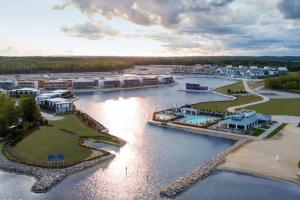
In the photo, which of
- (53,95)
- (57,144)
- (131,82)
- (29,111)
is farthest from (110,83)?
(57,144)

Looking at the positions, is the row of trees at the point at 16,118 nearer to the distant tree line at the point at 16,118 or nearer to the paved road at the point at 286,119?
the distant tree line at the point at 16,118

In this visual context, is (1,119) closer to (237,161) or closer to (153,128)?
(153,128)

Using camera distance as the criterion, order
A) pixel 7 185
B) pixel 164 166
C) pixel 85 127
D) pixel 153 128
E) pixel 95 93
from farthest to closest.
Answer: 1. pixel 95 93
2. pixel 153 128
3. pixel 85 127
4. pixel 164 166
5. pixel 7 185

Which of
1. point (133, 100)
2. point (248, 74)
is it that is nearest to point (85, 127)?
point (133, 100)

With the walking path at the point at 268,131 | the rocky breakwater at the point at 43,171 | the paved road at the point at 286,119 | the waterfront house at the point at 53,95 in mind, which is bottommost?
the rocky breakwater at the point at 43,171

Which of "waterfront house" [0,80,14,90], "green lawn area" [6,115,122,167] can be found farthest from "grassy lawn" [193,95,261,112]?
"waterfront house" [0,80,14,90]

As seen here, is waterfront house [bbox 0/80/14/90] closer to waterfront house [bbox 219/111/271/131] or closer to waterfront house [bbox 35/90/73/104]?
waterfront house [bbox 35/90/73/104]

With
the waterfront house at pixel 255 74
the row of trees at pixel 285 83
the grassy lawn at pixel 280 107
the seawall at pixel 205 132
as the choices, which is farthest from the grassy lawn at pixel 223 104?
the waterfront house at pixel 255 74
